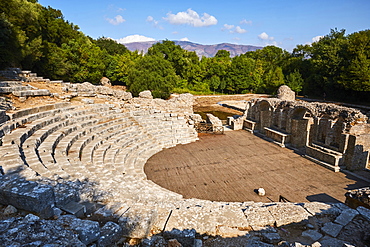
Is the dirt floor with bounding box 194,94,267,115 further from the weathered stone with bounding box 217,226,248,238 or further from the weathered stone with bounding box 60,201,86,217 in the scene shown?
the weathered stone with bounding box 60,201,86,217

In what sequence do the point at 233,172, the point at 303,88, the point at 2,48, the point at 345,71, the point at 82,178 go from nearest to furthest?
the point at 82,178, the point at 233,172, the point at 2,48, the point at 345,71, the point at 303,88

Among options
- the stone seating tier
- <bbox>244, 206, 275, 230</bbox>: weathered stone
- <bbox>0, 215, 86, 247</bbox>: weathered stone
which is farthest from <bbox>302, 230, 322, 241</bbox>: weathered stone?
the stone seating tier

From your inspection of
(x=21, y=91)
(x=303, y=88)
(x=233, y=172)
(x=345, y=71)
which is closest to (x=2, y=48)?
(x=21, y=91)

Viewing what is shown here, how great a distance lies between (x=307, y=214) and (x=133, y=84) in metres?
30.7

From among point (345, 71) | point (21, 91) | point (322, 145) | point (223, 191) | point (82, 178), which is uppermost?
point (345, 71)

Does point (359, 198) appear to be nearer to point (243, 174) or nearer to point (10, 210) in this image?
point (243, 174)

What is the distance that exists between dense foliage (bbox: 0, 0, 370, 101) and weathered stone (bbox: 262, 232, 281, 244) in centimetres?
1803

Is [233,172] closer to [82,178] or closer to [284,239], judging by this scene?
[284,239]

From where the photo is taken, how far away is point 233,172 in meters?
10.5

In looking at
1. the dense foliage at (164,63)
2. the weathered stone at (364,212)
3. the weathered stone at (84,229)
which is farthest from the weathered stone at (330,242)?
the dense foliage at (164,63)

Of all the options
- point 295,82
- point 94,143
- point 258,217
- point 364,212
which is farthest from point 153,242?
point 295,82

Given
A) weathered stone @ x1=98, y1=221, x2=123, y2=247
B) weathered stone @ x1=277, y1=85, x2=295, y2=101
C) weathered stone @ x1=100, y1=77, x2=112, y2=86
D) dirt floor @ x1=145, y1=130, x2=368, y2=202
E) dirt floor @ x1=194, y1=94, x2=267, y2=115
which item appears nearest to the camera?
weathered stone @ x1=98, y1=221, x2=123, y2=247

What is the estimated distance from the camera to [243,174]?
33.9 ft

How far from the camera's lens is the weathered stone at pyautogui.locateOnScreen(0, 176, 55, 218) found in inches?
133
